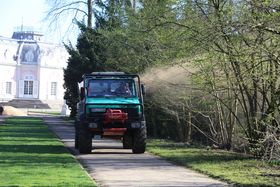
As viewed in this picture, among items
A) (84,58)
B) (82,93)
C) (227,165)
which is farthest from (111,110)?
(84,58)

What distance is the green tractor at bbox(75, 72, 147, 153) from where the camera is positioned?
61.3 feet

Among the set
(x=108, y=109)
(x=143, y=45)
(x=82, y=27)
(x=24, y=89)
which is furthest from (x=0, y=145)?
(x=24, y=89)

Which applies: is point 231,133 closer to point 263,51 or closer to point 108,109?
point 108,109

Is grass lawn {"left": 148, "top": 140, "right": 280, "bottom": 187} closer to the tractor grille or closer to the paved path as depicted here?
the paved path

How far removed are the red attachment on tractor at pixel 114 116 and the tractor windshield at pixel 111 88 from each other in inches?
39.4

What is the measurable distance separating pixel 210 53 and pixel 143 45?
778cm

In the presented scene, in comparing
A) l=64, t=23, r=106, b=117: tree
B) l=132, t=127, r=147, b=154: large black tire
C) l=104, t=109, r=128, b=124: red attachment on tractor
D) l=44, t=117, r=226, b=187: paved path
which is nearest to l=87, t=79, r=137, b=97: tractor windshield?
l=104, t=109, r=128, b=124: red attachment on tractor

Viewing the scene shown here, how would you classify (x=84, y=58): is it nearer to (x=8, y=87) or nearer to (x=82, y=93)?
(x=82, y=93)

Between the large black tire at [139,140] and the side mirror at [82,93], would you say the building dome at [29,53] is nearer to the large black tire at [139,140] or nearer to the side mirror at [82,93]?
the side mirror at [82,93]

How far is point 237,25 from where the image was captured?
14156mm

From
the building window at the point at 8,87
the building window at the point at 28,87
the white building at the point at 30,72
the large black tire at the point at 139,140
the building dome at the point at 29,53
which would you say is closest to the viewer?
the large black tire at the point at 139,140

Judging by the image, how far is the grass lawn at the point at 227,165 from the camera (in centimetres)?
1285

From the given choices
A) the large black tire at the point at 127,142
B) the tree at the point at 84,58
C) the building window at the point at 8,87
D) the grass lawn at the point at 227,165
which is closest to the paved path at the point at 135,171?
the grass lawn at the point at 227,165

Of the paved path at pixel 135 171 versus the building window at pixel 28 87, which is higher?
the building window at pixel 28 87
